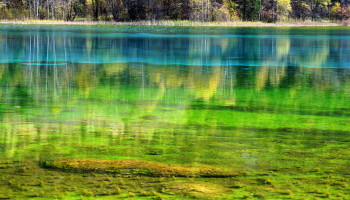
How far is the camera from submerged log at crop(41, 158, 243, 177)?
18.7 feet

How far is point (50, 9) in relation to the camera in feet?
238

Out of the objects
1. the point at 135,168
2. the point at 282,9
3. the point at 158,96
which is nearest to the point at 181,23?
the point at 282,9

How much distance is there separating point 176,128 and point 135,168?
7.00 ft

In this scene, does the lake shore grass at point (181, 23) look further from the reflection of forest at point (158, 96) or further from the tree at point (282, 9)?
the reflection of forest at point (158, 96)

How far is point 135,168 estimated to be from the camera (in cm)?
585

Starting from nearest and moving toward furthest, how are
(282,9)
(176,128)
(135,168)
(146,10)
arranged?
(135,168) → (176,128) → (146,10) → (282,9)

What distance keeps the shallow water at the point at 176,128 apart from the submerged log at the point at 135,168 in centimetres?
15

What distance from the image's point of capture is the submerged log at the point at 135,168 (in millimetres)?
5691

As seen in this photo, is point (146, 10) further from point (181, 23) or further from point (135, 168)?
point (135, 168)

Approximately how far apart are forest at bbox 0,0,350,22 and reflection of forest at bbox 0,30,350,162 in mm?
52613

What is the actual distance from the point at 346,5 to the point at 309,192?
87.7 metres

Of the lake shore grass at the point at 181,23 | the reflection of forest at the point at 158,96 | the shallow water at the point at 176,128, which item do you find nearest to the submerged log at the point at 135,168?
the shallow water at the point at 176,128

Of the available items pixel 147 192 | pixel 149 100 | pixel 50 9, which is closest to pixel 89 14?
pixel 50 9

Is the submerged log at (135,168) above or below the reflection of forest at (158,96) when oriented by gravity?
below
